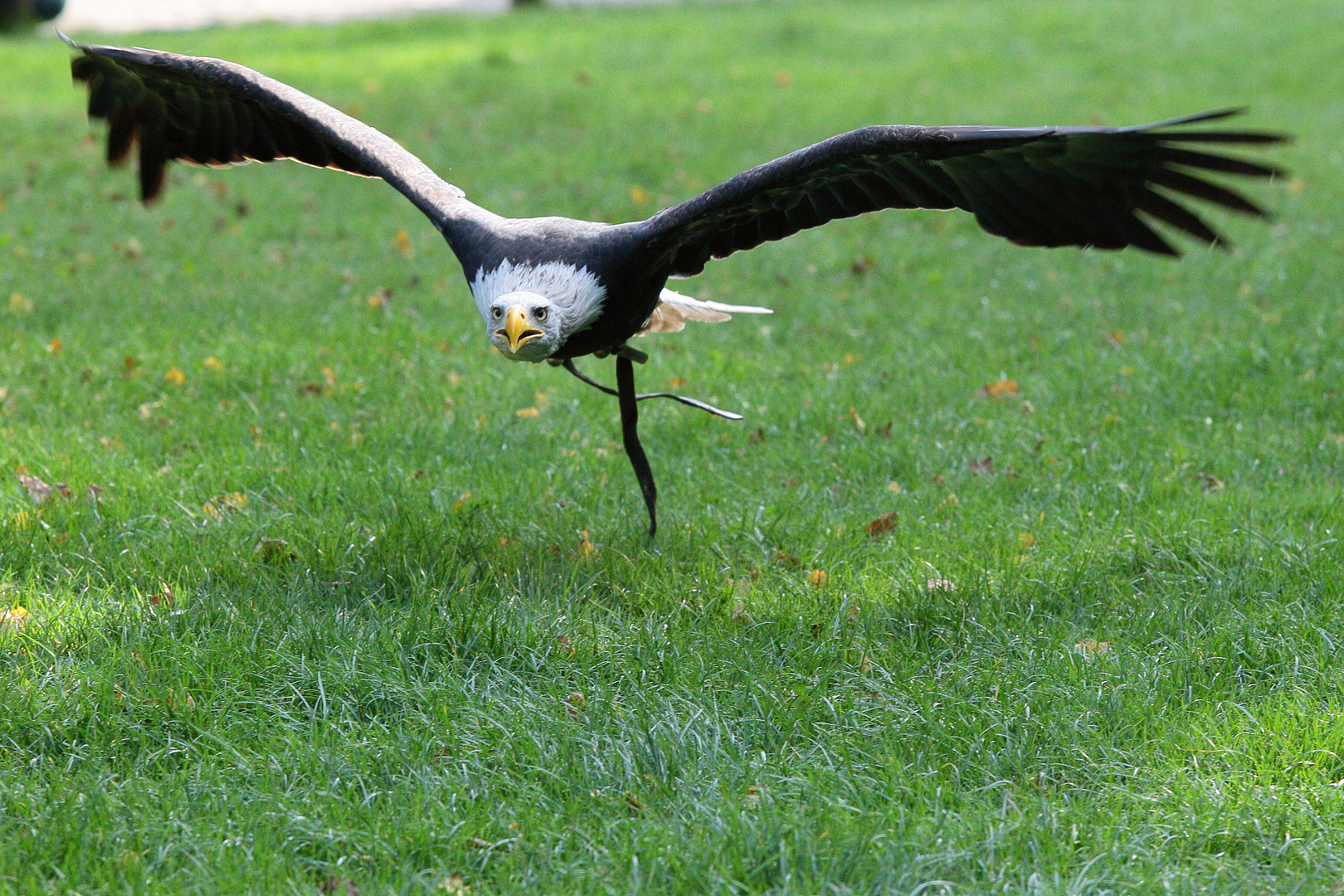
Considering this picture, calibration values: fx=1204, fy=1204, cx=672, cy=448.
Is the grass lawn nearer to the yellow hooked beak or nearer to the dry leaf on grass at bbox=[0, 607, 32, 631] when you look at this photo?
the dry leaf on grass at bbox=[0, 607, 32, 631]

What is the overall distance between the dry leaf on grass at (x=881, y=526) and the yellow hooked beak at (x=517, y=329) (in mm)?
1639

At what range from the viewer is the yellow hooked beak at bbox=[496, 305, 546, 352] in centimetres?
359

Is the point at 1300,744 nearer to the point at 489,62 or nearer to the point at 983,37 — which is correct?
the point at 489,62

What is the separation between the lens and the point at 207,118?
5.05 metres

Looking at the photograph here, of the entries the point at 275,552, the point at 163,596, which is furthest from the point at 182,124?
the point at 163,596

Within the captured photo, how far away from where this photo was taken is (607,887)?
2652mm

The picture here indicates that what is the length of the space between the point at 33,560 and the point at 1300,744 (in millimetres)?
3979

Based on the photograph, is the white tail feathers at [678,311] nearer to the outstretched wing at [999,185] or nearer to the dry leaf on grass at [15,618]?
the outstretched wing at [999,185]

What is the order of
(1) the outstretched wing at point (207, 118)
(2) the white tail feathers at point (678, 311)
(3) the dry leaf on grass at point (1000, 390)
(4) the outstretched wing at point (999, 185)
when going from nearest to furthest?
(4) the outstretched wing at point (999, 185) < (1) the outstretched wing at point (207, 118) < (2) the white tail feathers at point (678, 311) < (3) the dry leaf on grass at point (1000, 390)

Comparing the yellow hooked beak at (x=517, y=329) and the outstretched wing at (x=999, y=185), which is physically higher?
the outstretched wing at (x=999, y=185)

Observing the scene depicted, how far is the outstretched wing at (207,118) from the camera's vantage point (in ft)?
14.9

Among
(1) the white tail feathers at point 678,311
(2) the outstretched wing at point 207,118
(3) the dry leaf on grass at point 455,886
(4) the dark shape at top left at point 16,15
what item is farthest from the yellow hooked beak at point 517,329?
(4) the dark shape at top left at point 16,15

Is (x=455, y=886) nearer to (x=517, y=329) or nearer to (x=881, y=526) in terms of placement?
(x=517, y=329)

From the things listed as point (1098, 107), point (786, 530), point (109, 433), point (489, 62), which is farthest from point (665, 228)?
point (489, 62)
